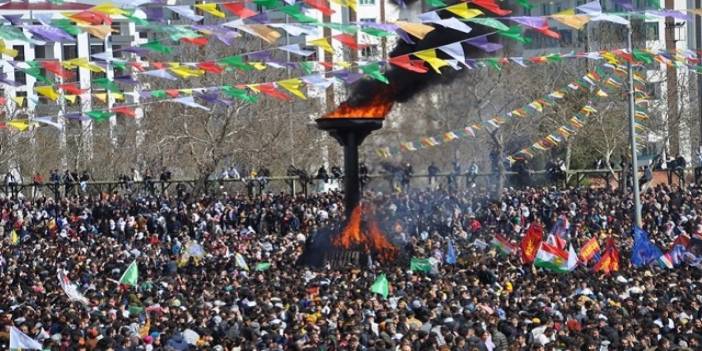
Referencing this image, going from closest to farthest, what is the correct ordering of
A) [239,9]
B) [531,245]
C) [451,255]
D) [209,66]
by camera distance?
1. [239,9]
2. [209,66]
3. [531,245]
4. [451,255]

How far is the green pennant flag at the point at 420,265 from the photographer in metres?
34.8

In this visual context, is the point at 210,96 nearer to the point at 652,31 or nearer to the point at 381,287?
the point at 381,287

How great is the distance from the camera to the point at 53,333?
990 inches

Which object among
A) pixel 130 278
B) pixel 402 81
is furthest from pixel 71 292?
pixel 402 81

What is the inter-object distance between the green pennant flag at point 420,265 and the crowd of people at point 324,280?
0.83 ft

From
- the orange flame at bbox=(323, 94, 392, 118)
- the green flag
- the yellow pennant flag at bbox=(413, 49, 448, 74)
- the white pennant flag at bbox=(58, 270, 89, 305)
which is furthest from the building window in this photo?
the white pennant flag at bbox=(58, 270, 89, 305)

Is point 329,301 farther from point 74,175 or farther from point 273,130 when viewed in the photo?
point 273,130

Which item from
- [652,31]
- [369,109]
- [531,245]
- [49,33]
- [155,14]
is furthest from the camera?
[652,31]

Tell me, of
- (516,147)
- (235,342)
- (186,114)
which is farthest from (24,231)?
(235,342)

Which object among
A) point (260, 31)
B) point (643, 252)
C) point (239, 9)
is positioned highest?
point (239, 9)

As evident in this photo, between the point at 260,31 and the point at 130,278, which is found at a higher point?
the point at 260,31

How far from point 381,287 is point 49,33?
7367 mm

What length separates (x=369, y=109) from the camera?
40750mm

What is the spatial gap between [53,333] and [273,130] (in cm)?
4506
